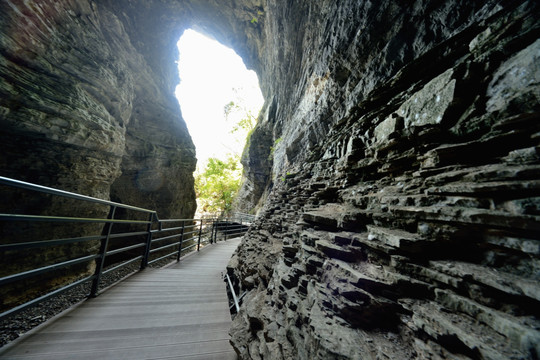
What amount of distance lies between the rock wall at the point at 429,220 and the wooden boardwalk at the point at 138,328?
1.05ft

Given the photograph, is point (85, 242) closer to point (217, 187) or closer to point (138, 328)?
point (138, 328)

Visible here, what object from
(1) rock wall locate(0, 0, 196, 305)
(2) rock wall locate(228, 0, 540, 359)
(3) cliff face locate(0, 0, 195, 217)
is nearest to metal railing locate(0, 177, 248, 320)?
(1) rock wall locate(0, 0, 196, 305)

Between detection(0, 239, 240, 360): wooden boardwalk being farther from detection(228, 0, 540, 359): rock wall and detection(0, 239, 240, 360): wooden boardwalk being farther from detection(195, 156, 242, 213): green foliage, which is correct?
detection(195, 156, 242, 213): green foliage

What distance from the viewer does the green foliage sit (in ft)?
63.6

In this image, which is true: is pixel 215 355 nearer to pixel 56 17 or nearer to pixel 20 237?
pixel 20 237

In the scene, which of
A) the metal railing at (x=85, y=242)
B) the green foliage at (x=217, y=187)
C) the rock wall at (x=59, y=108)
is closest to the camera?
the metal railing at (x=85, y=242)

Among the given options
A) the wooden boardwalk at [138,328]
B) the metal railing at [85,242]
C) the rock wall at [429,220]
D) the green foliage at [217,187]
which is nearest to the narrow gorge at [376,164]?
the rock wall at [429,220]

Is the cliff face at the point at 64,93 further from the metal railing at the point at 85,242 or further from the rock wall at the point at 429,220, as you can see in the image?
the rock wall at the point at 429,220

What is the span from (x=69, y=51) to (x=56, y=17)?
79 centimetres

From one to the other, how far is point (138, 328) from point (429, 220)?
8.73 ft

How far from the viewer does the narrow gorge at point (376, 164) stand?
1066 millimetres

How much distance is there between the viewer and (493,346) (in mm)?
824

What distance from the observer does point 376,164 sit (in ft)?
8.69

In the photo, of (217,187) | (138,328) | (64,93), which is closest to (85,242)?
(64,93)
